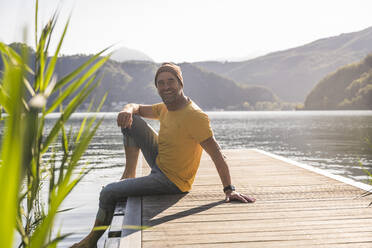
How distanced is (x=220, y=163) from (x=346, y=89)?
107m

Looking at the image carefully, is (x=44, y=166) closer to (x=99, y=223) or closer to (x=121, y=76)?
(x=99, y=223)

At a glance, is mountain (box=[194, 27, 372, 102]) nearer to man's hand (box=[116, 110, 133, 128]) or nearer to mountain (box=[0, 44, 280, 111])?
mountain (box=[0, 44, 280, 111])

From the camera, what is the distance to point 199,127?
3.13 metres

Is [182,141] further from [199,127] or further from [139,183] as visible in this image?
[139,183]

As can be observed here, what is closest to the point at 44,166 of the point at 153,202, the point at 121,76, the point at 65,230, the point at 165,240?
the point at 165,240

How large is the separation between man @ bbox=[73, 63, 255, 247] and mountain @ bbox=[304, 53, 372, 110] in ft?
318

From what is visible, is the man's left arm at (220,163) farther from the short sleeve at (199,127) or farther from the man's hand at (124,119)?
the man's hand at (124,119)

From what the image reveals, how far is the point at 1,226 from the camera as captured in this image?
519mm

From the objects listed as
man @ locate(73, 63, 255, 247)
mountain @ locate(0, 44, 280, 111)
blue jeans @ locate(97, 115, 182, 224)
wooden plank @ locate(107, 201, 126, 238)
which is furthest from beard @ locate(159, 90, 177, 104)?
mountain @ locate(0, 44, 280, 111)

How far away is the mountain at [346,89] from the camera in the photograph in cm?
9262

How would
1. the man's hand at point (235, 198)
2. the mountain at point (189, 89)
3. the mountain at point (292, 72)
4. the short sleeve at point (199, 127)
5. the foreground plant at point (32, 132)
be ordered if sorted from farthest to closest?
the mountain at point (292, 72) < the mountain at point (189, 89) < the man's hand at point (235, 198) < the short sleeve at point (199, 127) < the foreground plant at point (32, 132)

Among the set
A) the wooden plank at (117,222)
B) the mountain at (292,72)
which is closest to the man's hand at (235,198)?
the wooden plank at (117,222)

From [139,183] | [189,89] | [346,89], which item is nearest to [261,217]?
[139,183]

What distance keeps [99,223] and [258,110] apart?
470 feet
